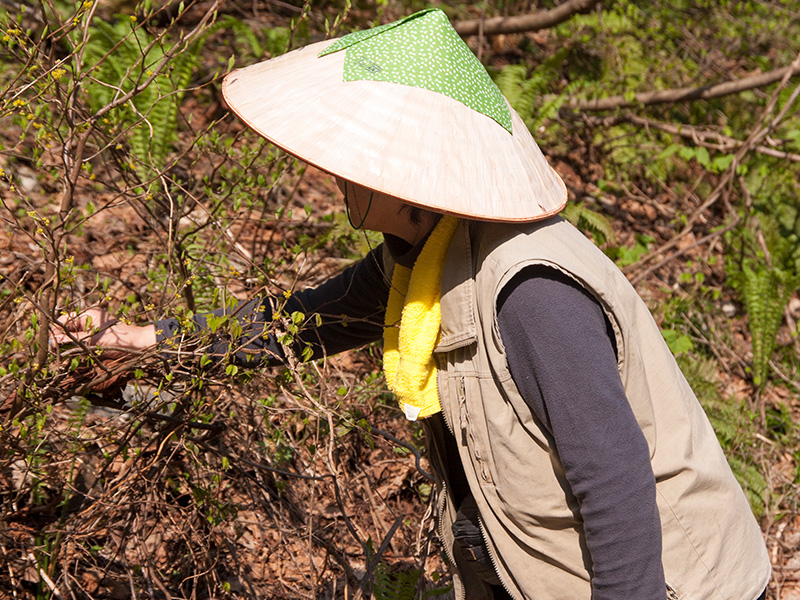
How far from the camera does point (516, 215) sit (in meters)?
1.62

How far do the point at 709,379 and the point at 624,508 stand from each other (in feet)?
11.2

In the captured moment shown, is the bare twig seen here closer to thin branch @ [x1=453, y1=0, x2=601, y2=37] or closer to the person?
thin branch @ [x1=453, y1=0, x2=601, y2=37]

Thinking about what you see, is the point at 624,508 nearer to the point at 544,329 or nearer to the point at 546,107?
the point at 544,329

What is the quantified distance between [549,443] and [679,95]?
5.29 meters

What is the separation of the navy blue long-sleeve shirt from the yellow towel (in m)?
0.24

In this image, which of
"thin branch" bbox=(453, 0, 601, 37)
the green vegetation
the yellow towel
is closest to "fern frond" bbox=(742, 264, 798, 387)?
the green vegetation

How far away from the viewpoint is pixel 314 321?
7.63 feet

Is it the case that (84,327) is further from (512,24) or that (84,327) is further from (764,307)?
(512,24)

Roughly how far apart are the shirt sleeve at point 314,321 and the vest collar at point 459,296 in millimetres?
421

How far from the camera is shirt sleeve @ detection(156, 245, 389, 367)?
7.02 feet

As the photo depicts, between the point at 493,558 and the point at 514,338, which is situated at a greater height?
the point at 514,338

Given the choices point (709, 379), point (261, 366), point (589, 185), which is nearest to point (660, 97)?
point (589, 185)

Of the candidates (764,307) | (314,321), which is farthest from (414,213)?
(764,307)

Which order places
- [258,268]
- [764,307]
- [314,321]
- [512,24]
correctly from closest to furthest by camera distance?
[258,268] → [314,321] → [764,307] → [512,24]
